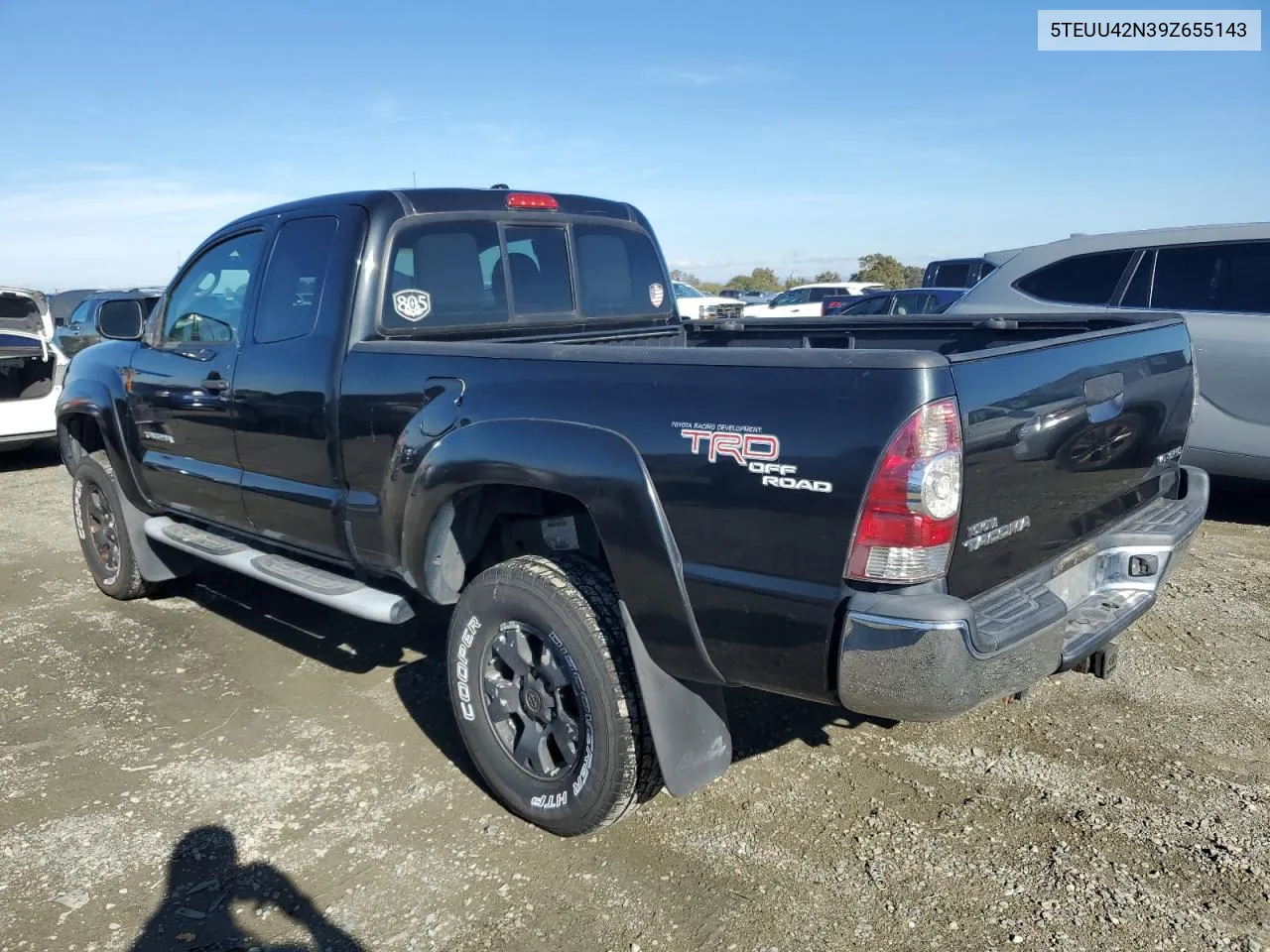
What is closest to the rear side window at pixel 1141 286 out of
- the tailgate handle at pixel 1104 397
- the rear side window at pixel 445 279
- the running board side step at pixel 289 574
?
the tailgate handle at pixel 1104 397

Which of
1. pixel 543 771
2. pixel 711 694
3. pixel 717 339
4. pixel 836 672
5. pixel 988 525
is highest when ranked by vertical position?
pixel 717 339

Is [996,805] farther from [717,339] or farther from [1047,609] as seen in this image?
[717,339]

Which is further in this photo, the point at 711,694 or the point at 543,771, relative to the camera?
the point at 543,771

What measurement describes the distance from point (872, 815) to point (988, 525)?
46.8 inches

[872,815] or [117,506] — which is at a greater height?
[117,506]

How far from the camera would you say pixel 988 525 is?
2.38m

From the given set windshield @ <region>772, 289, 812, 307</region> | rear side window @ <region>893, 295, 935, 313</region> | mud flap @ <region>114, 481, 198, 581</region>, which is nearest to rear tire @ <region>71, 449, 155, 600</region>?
mud flap @ <region>114, 481, 198, 581</region>

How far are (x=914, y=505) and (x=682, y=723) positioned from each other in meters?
0.98

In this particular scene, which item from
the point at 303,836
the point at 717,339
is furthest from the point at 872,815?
the point at 717,339

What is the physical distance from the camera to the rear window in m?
3.63

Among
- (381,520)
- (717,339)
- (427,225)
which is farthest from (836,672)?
(717,339)

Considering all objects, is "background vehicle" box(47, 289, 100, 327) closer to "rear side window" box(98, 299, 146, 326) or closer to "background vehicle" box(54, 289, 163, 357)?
"background vehicle" box(54, 289, 163, 357)

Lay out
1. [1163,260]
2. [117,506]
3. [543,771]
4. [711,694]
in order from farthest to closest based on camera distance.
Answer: [1163,260] < [117,506] < [543,771] < [711,694]

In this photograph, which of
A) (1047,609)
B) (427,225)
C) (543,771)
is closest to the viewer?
(1047,609)
